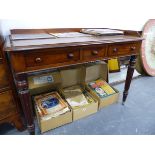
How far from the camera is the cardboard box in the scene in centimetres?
120

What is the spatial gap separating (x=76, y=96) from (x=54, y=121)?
35 centimetres

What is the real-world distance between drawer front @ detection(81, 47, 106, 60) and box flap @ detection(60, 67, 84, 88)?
46cm

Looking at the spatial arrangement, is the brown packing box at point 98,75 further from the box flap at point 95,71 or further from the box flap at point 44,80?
the box flap at point 44,80

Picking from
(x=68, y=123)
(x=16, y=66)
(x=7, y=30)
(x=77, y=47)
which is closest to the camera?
(x=16, y=66)

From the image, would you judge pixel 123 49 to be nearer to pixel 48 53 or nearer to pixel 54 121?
pixel 48 53

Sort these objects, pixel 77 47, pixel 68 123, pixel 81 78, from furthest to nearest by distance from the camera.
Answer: pixel 81 78 < pixel 68 123 < pixel 77 47

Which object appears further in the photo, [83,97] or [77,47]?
[83,97]

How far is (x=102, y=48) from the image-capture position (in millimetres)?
1073

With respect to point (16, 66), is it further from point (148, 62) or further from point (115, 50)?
point (148, 62)

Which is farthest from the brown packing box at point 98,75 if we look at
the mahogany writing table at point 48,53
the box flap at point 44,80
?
the mahogany writing table at point 48,53

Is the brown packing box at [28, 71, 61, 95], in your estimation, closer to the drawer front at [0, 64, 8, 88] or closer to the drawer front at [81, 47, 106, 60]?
the drawer front at [0, 64, 8, 88]

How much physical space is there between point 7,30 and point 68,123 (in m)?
0.97
